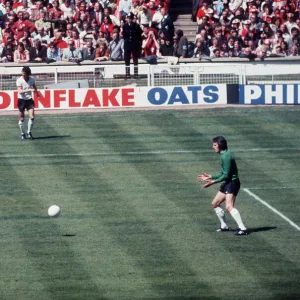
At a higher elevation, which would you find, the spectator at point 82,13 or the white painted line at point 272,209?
the spectator at point 82,13

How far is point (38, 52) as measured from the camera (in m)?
42.0

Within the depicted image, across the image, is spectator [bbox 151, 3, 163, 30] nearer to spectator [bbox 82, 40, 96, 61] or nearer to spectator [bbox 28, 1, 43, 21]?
spectator [bbox 82, 40, 96, 61]

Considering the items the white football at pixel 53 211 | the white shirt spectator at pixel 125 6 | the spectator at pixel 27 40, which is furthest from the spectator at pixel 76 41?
the white football at pixel 53 211

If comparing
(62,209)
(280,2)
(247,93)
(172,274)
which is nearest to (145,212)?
(62,209)

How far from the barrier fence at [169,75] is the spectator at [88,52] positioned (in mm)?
3297

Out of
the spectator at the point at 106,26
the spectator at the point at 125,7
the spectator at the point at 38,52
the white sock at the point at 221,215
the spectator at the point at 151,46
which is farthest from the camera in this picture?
the spectator at the point at 125,7

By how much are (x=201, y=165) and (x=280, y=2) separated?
1781 centimetres

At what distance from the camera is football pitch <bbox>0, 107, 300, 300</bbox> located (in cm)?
1880

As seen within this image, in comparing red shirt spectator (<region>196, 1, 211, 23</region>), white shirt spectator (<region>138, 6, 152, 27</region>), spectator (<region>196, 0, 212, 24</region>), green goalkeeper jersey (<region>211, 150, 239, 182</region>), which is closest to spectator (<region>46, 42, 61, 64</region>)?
white shirt spectator (<region>138, 6, 152, 27</region>)

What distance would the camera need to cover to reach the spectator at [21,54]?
41.4m

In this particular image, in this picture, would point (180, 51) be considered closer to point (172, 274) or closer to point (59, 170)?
point (59, 170)

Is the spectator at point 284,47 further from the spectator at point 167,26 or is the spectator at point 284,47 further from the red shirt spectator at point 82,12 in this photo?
the red shirt spectator at point 82,12

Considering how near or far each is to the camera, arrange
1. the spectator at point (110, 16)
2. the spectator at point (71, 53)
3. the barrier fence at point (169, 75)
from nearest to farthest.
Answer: the barrier fence at point (169, 75)
the spectator at point (71, 53)
the spectator at point (110, 16)

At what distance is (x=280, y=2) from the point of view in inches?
1779
